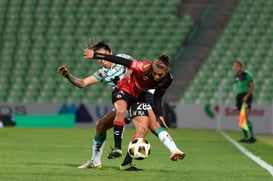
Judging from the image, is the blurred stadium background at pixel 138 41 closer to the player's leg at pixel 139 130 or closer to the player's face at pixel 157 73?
the player's leg at pixel 139 130

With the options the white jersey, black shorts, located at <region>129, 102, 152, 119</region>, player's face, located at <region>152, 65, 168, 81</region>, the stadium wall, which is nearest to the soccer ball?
black shorts, located at <region>129, 102, 152, 119</region>

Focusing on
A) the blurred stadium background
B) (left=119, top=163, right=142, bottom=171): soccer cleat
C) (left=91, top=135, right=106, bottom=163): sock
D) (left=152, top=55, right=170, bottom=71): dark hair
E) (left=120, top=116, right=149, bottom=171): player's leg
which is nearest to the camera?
(left=152, top=55, right=170, bottom=71): dark hair

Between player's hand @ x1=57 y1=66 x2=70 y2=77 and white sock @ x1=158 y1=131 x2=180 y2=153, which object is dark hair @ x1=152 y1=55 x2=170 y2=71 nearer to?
white sock @ x1=158 y1=131 x2=180 y2=153

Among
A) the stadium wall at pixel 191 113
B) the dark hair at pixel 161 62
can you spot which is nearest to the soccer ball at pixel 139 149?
the dark hair at pixel 161 62

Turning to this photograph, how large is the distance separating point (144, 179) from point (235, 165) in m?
3.02

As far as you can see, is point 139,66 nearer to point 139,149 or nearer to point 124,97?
point 124,97

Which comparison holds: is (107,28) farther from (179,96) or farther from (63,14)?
(179,96)

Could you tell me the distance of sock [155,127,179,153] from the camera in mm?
10477

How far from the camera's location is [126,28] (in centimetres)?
3250

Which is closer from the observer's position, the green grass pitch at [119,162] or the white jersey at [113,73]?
the green grass pitch at [119,162]

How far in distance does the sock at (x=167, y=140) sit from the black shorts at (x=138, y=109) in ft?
1.17

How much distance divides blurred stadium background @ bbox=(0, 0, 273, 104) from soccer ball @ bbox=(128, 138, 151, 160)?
1865 centimetres

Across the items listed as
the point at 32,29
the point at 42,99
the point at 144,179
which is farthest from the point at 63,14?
the point at 144,179

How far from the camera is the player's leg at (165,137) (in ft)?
33.5
